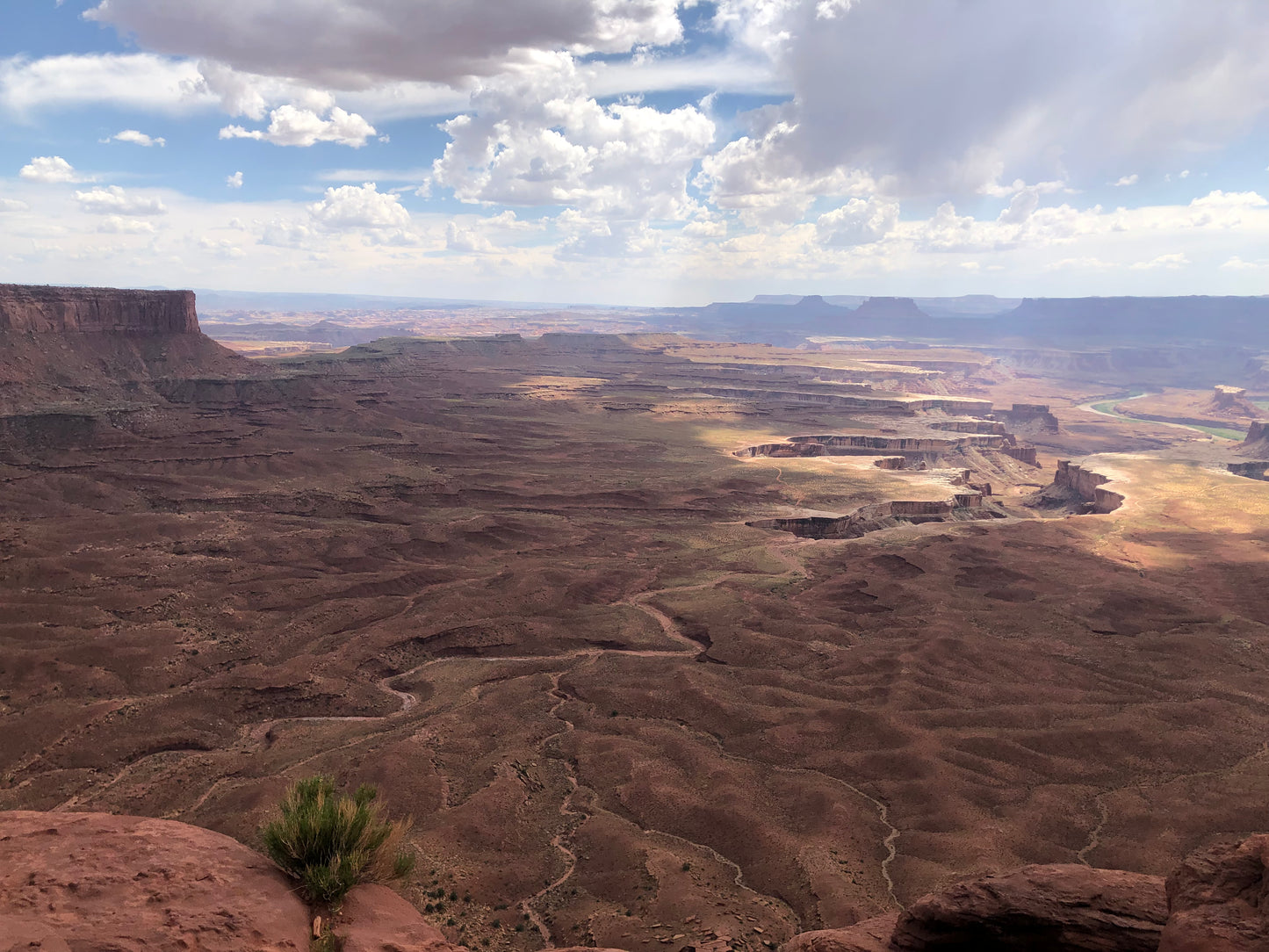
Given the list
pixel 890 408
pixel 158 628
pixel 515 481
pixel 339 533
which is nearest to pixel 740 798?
pixel 158 628

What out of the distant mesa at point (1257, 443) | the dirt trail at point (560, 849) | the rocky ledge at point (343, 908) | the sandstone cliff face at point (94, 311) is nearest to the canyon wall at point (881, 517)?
the dirt trail at point (560, 849)

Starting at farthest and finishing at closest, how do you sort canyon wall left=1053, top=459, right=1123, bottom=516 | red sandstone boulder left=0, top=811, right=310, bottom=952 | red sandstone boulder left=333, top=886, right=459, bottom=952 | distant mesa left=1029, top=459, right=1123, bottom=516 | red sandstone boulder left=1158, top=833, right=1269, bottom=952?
distant mesa left=1029, top=459, right=1123, bottom=516 < canyon wall left=1053, top=459, right=1123, bottom=516 < red sandstone boulder left=333, top=886, right=459, bottom=952 < red sandstone boulder left=0, top=811, right=310, bottom=952 < red sandstone boulder left=1158, top=833, right=1269, bottom=952

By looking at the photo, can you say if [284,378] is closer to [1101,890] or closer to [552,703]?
Answer: [552,703]

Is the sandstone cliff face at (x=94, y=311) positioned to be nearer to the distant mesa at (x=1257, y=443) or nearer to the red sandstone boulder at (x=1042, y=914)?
the red sandstone boulder at (x=1042, y=914)

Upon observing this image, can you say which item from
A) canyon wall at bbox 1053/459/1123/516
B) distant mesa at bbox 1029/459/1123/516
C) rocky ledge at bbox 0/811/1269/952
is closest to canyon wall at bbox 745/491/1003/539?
canyon wall at bbox 1053/459/1123/516

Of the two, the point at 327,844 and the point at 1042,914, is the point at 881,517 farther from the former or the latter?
the point at 327,844

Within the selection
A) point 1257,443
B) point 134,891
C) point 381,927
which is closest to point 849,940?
point 381,927

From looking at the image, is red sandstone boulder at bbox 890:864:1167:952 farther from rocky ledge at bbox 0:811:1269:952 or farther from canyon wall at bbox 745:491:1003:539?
canyon wall at bbox 745:491:1003:539

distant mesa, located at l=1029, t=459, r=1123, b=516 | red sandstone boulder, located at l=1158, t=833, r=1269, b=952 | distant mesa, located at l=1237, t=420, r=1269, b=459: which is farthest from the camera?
distant mesa, located at l=1237, t=420, r=1269, b=459

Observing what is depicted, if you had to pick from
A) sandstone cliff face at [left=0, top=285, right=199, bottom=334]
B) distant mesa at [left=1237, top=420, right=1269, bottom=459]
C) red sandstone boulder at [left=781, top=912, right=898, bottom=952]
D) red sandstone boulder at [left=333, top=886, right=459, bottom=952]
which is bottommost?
distant mesa at [left=1237, top=420, right=1269, bottom=459]
